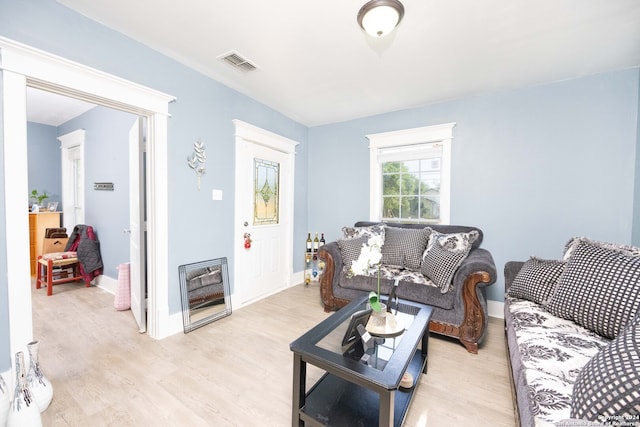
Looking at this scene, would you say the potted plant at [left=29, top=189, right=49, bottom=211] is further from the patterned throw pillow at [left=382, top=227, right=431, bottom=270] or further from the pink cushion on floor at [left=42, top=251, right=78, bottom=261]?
the patterned throw pillow at [left=382, top=227, right=431, bottom=270]

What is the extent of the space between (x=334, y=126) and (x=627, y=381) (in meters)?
3.75

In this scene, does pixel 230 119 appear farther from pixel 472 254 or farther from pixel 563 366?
pixel 563 366

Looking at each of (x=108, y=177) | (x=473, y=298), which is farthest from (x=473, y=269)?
(x=108, y=177)

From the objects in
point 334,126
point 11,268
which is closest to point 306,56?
point 334,126

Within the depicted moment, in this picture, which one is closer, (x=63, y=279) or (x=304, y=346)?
(x=304, y=346)

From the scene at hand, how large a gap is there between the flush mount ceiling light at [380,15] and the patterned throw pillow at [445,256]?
185 centimetres

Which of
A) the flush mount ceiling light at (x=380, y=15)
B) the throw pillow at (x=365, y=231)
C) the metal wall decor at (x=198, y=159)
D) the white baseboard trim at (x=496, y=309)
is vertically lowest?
the white baseboard trim at (x=496, y=309)

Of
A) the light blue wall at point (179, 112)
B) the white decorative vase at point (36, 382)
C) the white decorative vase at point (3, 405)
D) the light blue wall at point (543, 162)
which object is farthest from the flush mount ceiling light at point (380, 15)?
the white decorative vase at point (3, 405)

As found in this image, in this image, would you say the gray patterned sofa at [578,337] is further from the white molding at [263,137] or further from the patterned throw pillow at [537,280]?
the white molding at [263,137]

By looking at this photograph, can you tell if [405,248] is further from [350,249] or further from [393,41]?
[393,41]

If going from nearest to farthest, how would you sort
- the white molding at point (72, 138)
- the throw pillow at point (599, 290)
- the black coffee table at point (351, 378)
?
the black coffee table at point (351, 378) → the throw pillow at point (599, 290) → the white molding at point (72, 138)

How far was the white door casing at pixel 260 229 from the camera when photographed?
118 inches

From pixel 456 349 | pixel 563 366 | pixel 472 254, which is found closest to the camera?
pixel 563 366

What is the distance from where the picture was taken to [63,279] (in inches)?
139
